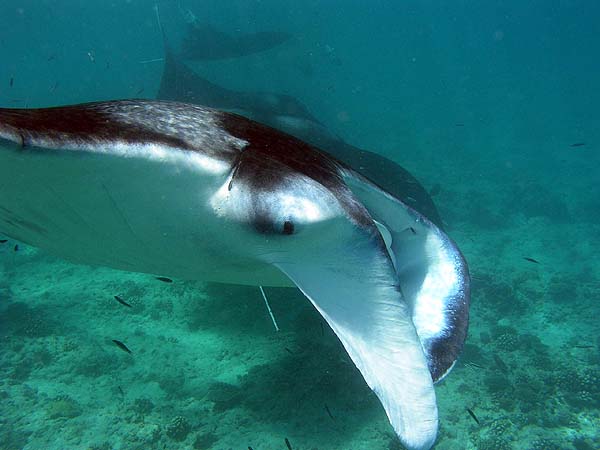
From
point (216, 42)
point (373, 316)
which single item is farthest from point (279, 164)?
point (216, 42)

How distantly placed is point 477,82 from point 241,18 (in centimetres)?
7278

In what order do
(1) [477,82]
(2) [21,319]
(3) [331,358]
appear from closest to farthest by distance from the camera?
(3) [331,358], (2) [21,319], (1) [477,82]

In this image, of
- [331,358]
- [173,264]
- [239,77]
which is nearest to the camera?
[173,264]

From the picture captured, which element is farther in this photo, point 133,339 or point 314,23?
point 314,23

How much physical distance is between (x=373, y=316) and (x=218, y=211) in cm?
76

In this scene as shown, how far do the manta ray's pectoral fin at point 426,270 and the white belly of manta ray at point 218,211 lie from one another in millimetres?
254

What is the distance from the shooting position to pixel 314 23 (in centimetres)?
9262

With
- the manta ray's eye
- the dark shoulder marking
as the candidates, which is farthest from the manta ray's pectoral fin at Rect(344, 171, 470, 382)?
the manta ray's eye

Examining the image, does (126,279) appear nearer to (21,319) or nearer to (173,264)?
(21,319)

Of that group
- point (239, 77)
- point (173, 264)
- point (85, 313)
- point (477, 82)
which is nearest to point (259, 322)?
point (85, 313)

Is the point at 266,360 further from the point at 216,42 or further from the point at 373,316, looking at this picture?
the point at 216,42

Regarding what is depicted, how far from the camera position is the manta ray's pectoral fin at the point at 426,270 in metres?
2.09

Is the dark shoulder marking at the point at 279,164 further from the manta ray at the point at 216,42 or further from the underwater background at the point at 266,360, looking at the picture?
the manta ray at the point at 216,42

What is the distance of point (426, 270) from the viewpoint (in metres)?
2.42
